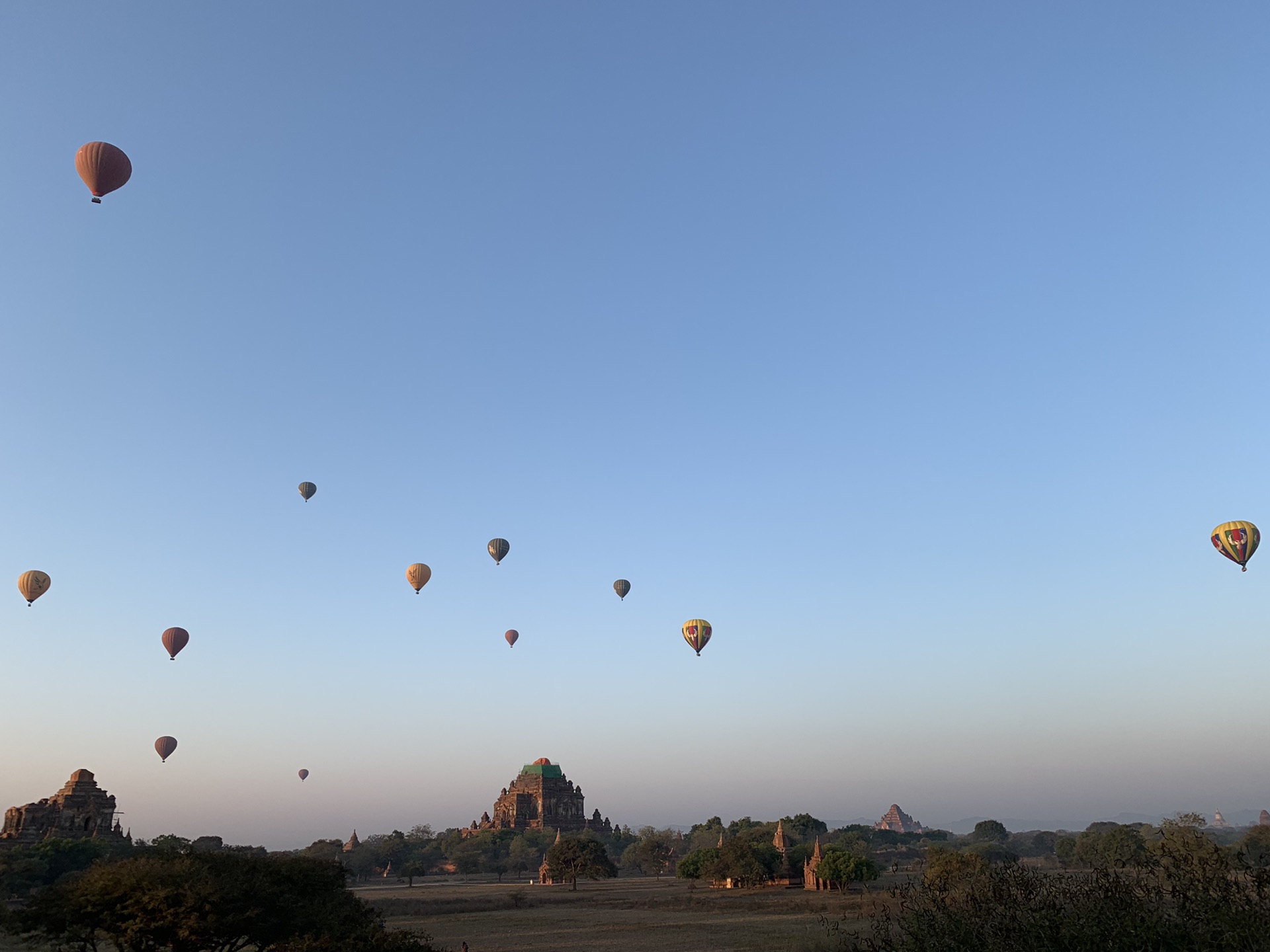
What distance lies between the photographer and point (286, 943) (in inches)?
1094

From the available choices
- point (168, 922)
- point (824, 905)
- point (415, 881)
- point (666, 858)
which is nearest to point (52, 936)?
point (168, 922)

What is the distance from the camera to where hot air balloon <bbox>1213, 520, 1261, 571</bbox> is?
6222cm

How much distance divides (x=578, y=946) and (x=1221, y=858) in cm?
4017

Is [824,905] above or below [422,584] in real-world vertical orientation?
below

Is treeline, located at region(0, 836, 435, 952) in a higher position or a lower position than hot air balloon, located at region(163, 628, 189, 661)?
lower

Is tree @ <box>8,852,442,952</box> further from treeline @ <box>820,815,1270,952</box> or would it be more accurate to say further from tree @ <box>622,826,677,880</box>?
tree @ <box>622,826,677,880</box>

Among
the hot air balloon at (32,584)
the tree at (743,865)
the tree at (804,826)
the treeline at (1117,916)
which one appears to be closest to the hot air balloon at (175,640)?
the hot air balloon at (32,584)

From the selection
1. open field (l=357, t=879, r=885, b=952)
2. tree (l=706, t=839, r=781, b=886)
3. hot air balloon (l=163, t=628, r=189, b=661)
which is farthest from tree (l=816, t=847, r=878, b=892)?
hot air balloon (l=163, t=628, r=189, b=661)

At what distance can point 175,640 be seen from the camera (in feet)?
252

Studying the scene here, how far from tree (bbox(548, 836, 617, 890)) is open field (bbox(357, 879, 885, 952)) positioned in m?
2.83

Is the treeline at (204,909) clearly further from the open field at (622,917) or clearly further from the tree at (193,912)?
the open field at (622,917)

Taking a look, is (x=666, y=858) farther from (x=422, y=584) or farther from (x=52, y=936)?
(x=52, y=936)

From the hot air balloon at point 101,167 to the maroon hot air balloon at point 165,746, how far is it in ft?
212

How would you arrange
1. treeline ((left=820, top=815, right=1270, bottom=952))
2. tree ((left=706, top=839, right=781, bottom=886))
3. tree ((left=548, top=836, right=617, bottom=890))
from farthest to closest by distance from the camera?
1. tree ((left=548, top=836, right=617, bottom=890))
2. tree ((left=706, top=839, right=781, bottom=886))
3. treeline ((left=820, top=815, right=1270, bottom=952))
